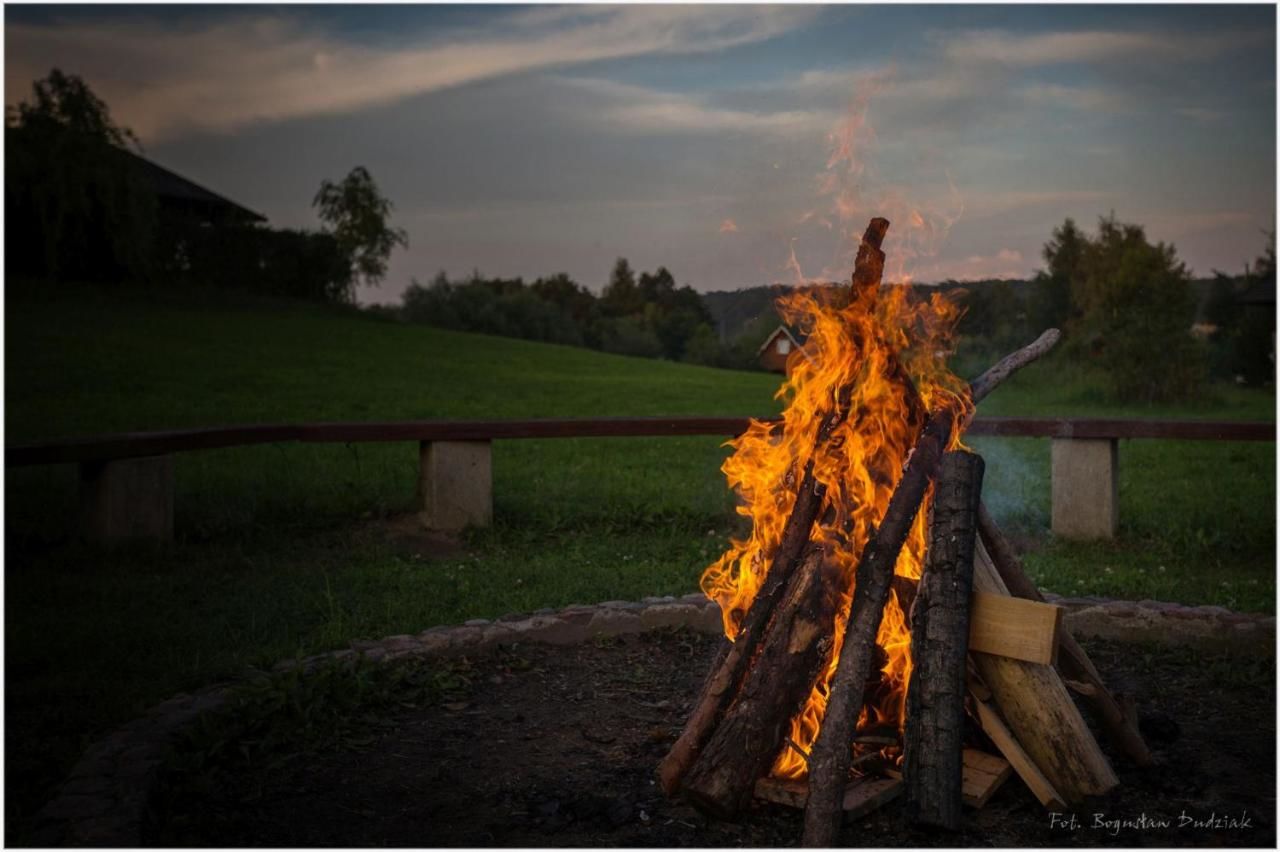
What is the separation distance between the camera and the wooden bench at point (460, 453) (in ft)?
21.8

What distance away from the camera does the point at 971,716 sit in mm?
3367

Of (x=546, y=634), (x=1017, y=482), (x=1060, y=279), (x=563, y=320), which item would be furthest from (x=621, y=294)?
(x=546, y=634)

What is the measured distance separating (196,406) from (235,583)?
8.50 metres

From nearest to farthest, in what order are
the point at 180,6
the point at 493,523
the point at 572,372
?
1. the point at 493,523
2. the point at 180,6
3. the point at 572,372

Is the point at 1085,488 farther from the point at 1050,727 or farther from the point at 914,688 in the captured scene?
the point at 914,688

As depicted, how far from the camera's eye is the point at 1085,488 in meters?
7.27

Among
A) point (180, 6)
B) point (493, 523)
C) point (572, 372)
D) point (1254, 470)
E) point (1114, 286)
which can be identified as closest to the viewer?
point (493, 523)

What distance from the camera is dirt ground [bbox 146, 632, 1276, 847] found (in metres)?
3.03

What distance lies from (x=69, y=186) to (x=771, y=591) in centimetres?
2005

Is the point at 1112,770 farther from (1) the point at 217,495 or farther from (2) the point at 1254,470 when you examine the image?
A: (2) the point at 1254,470

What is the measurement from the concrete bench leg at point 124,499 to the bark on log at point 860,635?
5011mm

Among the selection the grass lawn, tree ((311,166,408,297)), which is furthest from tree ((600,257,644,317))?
the grass lawn

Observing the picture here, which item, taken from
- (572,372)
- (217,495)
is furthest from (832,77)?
(572,372)

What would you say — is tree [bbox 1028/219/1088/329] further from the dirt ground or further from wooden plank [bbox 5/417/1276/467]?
the dirt ground
